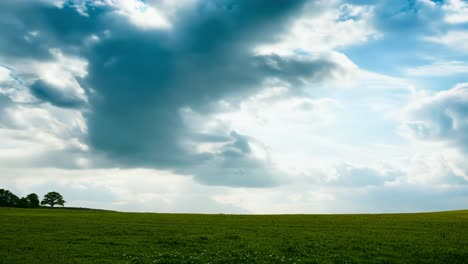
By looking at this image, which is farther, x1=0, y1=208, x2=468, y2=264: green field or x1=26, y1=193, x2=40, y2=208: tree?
x1=26, y1=193, x2=40, y2=208: tree

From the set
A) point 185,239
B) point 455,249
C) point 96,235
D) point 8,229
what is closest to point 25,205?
point 8,229

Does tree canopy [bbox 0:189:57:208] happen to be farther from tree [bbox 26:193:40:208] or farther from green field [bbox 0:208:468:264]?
green field [bbox 0:208:468:264]

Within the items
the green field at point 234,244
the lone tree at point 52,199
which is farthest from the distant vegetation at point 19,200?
the green field at point 234,244

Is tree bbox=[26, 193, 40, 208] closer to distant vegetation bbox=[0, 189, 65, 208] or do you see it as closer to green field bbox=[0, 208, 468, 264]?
distant vegetation bbox=[0, 189, 65, 208]

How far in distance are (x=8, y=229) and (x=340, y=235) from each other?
38.8m

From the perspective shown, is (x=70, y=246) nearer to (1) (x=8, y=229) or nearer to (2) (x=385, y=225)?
(1) (x=8, y=229)

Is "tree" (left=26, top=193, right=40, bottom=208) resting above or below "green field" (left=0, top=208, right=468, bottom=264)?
above

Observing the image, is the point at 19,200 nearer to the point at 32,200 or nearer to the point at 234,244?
the point at 32,200

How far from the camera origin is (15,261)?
106 feet

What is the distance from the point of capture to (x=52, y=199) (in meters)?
152

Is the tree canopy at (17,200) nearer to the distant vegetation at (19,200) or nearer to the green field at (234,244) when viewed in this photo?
the distant vegetation at (19,200)

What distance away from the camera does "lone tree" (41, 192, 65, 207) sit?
150 m

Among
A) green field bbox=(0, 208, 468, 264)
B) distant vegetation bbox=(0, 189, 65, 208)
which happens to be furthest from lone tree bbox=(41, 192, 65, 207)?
green field bbox=(0, 208, 468, 264)

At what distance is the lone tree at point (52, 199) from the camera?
5915 inches
